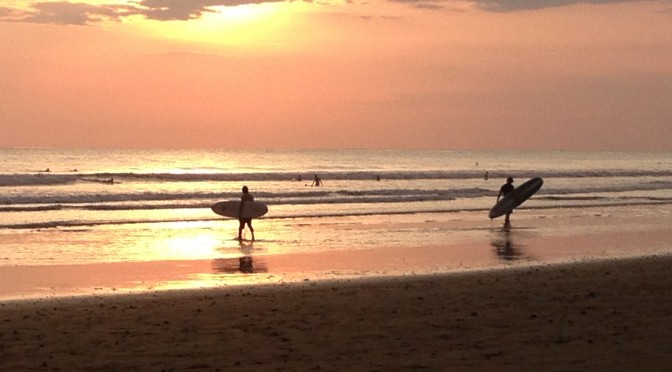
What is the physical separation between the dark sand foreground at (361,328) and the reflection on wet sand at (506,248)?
15.7ft

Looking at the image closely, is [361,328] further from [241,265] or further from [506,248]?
[506,248]

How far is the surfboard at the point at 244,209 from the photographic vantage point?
82.0 ft

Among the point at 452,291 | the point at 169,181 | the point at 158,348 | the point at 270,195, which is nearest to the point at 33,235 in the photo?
the point at 452,291

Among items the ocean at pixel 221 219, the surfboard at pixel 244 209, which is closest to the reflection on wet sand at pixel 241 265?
the ocean at pixel 221 219

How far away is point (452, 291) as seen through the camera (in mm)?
13586

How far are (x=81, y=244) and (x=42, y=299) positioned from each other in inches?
373

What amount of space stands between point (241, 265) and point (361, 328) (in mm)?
7873

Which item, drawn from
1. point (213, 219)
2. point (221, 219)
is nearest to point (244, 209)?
point (221, 219)

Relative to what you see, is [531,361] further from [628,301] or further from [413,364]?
[628,301]

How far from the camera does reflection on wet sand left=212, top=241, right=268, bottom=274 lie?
56.4 feet

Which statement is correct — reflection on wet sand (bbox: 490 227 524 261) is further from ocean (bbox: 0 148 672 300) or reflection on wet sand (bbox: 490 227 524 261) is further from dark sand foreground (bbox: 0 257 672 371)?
dark sand foreground (bbox: 0 257 672 371)

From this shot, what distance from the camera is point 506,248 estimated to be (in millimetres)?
21484

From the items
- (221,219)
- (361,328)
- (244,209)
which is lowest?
(361,328)

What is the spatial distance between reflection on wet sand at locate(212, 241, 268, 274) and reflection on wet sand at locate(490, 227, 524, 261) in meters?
4.79
